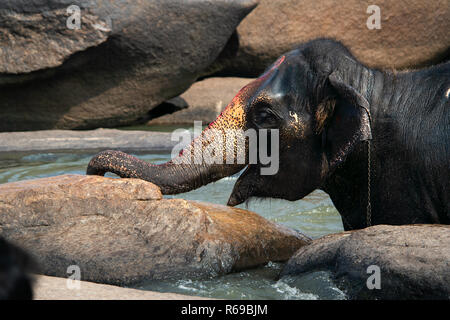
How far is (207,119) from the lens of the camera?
39.1 feet

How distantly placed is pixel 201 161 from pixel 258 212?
7.15 ft

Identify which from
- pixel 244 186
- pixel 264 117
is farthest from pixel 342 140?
pixel 244 186

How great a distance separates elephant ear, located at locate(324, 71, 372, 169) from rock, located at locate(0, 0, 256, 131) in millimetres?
6231

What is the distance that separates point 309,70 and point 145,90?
22.7 ft

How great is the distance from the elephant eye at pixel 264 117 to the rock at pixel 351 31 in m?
8.15

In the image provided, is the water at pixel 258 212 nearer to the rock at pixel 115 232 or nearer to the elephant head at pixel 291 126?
the rock at pixel 115 232

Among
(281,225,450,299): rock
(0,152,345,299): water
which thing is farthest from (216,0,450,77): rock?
(281,225,450,299): rock

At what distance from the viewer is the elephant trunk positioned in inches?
163

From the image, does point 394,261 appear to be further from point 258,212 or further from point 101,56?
point 101,56

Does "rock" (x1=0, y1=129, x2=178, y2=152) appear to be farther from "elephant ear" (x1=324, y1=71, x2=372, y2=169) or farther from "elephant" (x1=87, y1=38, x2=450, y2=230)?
"elephant ear" (x1=324, y1=71, x2=372, y2=169)

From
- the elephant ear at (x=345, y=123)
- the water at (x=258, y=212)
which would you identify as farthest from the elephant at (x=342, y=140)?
the water at (x=258, y=212)
